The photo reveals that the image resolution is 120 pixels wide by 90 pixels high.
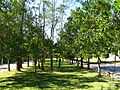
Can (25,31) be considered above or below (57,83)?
above

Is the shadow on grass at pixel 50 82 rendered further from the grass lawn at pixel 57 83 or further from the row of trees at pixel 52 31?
the row of trees at pixel 52 31

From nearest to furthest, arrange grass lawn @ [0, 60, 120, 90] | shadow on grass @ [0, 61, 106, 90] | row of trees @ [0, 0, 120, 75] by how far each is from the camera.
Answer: row of trees @ [0, 0, 120, 75]
grass lawn @ [0, 60, 120, 90]
shadow on grass @ [0, 61, 106, 90]

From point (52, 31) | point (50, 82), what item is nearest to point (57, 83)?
point (50, 82)

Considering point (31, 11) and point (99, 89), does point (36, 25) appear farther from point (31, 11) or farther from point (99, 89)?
point (99, 89)

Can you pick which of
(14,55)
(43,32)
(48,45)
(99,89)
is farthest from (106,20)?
(43,32)

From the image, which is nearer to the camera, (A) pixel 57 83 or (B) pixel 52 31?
(A) pixel 57 83

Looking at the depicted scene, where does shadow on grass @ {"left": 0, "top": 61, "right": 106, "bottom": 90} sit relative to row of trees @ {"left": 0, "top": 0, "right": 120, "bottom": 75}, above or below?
below

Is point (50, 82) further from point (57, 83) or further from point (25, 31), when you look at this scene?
point (25, 31)

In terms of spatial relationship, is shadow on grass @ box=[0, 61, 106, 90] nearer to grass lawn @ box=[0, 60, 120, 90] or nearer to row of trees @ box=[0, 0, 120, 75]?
grass lawn @ box=[0, 60, 120, 90]

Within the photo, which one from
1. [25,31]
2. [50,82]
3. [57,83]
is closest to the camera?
[57,83]

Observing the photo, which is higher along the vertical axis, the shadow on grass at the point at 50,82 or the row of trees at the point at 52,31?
the row of trees at the point at 52,31

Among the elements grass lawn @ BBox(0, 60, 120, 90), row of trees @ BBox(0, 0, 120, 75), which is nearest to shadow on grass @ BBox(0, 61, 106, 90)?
grass lawn @ BBox(0, 60, 120, 90)

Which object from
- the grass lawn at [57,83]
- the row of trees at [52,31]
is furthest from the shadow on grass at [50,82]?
the row of trees at [52,31]

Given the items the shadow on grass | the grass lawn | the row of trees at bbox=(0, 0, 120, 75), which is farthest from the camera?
the shadow on grass
